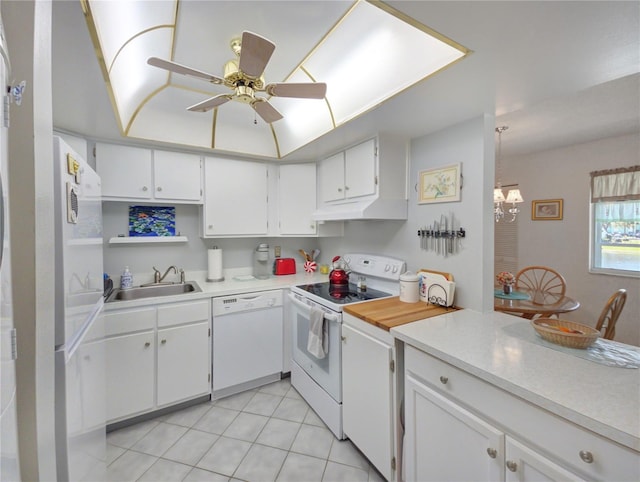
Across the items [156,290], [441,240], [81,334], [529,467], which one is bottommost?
[529,467]

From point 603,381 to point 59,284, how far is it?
6.00 ft

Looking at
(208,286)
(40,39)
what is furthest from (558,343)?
(208,286)

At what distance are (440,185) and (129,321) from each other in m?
2.44

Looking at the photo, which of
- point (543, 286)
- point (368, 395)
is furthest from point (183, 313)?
point (543, 286)

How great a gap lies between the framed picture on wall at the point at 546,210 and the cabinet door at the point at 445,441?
349cm

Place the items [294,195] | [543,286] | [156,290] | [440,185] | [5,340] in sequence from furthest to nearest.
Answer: [543,286]
[294,195]
[156,290]
[440,185]
[5,340]

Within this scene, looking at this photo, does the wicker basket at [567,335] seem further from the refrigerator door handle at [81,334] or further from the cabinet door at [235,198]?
the cabinet door at [235,198]

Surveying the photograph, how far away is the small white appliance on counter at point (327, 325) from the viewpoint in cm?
185

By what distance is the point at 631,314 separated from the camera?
2.85 meters

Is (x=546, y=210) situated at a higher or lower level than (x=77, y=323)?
higher

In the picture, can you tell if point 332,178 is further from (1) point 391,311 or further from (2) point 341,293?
(1) point 391,311

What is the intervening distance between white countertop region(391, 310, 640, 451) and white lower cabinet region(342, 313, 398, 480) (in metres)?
0.21

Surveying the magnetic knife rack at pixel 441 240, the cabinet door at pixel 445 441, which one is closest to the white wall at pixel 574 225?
the magnetic knife rack at pixel 441 240

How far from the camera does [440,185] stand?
1878 millimetres
